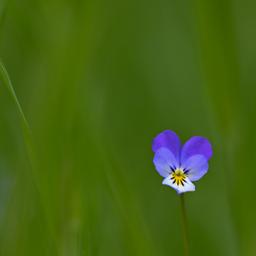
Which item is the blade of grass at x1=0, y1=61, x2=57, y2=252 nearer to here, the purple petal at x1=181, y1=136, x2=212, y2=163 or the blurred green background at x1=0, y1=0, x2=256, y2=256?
the blurred green background at x1=0, y1=0, x2=256, y2=256

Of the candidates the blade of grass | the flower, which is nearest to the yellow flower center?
the flower

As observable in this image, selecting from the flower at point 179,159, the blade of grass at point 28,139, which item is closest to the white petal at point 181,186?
the flower at point 179,159

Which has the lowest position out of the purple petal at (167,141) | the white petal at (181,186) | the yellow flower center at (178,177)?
the white petal at (181,186)

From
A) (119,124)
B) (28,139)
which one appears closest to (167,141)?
(28,139)

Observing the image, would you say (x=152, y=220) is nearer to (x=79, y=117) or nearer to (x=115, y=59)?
(x=79, y=117)

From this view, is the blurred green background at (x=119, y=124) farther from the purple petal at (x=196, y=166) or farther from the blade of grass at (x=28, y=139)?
the purple petal at (x=196, y=166)

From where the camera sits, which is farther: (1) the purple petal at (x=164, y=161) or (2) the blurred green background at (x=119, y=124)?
(2) the blurred green background at (x=119, y=124)

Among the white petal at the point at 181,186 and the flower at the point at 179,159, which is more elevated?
the flower at the point at 179,159

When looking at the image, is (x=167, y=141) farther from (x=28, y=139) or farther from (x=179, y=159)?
(x=28, y=139)
